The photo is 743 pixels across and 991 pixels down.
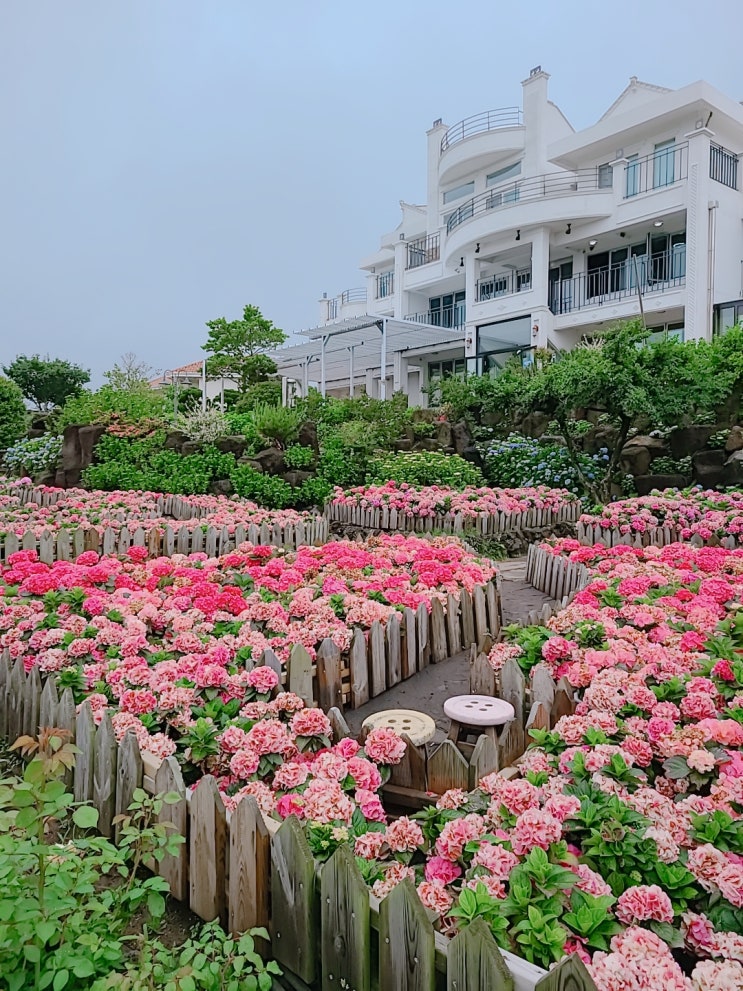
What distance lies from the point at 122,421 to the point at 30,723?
35.4ft

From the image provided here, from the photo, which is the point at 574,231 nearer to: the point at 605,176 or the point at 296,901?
the point at 605,176

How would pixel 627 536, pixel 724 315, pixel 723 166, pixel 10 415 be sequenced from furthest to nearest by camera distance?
pixel 10 415, pixel 723 166, pixel 724 315, pixel 627 536

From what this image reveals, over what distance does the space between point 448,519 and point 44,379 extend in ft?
97.0

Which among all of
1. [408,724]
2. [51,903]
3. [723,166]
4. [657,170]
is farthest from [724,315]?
[51,903]

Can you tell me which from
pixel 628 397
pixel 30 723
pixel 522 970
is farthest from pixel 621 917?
pixel 628 397

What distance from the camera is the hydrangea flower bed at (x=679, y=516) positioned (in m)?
7.13

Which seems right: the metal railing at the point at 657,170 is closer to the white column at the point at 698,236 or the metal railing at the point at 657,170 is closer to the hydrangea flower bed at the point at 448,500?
the white column at the point at 698,236

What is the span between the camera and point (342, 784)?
223 centimetres

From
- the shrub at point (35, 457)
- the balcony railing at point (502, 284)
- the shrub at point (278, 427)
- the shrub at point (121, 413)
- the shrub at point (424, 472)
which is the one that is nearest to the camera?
the shrub at point (424, 472)

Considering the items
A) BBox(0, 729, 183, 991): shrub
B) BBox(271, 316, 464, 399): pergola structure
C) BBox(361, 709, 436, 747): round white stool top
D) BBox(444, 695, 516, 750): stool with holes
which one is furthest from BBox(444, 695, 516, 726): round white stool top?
BBox(271, 316, 464, 399): pergola structure

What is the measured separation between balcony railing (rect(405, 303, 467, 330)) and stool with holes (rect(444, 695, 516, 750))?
82.8ft

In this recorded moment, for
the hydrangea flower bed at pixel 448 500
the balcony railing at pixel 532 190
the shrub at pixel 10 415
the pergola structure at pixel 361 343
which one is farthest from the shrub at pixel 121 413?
the balcony railing at pixel 532 190

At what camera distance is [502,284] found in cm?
2475

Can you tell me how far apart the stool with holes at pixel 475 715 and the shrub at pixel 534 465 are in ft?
30.5
